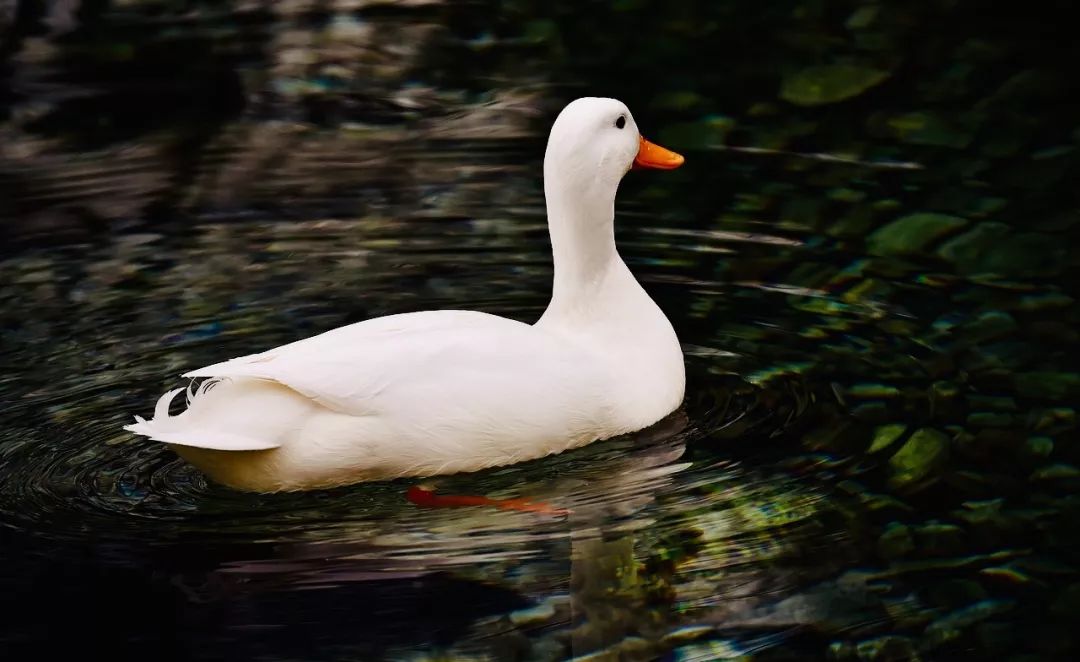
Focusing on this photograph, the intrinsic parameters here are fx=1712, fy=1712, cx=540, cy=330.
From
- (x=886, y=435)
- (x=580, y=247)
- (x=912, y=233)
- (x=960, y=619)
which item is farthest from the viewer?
(x=912, y=233)

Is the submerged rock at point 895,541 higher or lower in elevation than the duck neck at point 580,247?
lower

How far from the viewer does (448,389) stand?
4734mm

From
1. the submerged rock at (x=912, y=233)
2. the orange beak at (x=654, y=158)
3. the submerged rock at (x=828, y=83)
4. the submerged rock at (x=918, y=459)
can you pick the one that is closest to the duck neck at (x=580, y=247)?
the orange beak at (x=654, y=158)

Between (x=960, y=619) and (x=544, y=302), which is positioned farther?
(x=544, y=302)

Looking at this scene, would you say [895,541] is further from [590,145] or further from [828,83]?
[828,83]

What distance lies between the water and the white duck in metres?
0.11

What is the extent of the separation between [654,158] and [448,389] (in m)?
1.26

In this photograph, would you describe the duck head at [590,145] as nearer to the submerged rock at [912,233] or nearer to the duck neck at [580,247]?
the duck neck at [580,247]

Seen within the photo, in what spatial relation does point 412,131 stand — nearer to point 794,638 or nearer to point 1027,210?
point 1027,210

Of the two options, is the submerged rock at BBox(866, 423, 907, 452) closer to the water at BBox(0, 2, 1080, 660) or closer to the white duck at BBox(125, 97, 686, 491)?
the water at BBox(0, 2, 1080, 660)

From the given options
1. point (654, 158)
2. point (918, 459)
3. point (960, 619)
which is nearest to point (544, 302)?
point (654, 158)

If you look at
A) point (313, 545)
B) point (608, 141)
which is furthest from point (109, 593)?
point (608, 141)

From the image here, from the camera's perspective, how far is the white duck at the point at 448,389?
4.61 metres

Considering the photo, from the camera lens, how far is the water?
4121 millimetres
